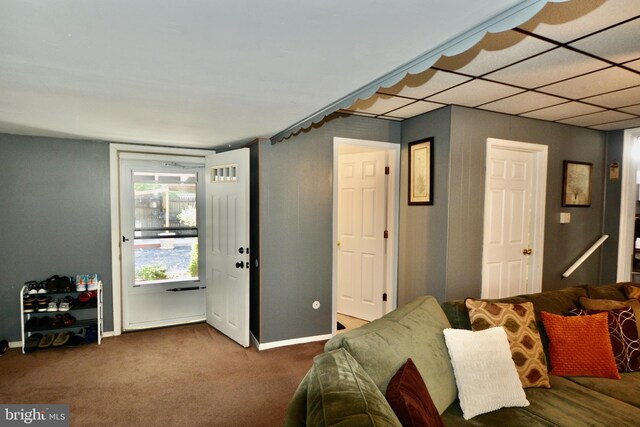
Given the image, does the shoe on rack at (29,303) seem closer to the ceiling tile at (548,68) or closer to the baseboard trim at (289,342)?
the baseboard trim at (289,342)

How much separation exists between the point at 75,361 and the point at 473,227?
395 centimetres

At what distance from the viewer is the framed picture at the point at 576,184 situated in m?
3.85

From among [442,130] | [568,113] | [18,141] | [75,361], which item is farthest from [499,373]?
[18,141]

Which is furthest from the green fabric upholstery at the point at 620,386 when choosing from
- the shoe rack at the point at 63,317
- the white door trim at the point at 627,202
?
the shoe rack at the point at 63,317

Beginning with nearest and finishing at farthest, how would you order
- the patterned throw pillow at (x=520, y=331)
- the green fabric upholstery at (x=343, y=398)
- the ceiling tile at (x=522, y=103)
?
the green fabric upholstery at (x=343, y=398) → the patterned throw pillow at (x=520, y=331) → the ceiling tile at (x=522, y=103)

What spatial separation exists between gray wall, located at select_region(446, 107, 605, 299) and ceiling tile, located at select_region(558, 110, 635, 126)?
0.12 metres

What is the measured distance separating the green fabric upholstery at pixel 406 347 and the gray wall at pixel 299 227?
1762 mm

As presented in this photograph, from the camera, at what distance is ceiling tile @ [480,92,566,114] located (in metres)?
2.88

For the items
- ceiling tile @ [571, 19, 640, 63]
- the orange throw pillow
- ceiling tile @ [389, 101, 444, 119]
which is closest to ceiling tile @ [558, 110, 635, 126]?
ceiling tile @ [571, 19, 640, 63]

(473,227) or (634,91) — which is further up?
(634,91)

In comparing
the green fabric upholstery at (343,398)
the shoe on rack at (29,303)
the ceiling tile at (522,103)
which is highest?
the ceiling tile at (522,103)

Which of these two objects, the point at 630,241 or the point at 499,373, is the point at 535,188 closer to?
the point at 630,241

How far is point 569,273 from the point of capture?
3.91m

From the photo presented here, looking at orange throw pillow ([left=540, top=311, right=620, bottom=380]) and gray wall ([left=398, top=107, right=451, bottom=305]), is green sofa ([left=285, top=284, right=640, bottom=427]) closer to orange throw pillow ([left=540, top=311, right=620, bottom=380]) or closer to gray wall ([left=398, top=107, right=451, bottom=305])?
orange throw pillow ([left=540, top=311, right=620, bottom=380])
